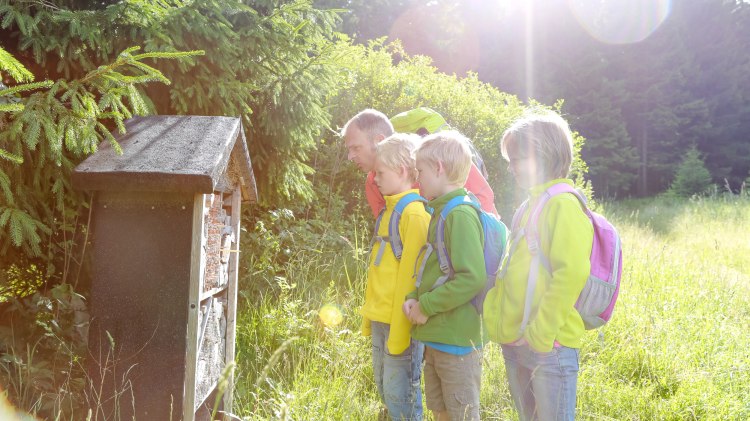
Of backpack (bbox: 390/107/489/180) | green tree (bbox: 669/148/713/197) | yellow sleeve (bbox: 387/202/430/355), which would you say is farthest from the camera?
green tree (bbox: 669/148/713/197)

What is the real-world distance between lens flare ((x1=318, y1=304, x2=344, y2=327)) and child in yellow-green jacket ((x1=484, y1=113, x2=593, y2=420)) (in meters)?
1.92

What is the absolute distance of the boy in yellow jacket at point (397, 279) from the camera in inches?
98.9

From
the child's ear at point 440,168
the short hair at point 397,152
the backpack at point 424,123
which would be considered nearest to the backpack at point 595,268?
the child's ear at point 440,168

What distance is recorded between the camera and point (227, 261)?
3086mm

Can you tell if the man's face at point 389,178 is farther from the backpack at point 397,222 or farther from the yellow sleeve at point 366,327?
the yellow sleeve at point 366,327

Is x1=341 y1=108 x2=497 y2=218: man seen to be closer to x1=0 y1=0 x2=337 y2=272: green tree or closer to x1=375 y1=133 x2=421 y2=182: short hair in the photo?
x1=375 y1=133 x2=421 y2=182: short hair

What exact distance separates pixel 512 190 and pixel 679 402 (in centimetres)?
457

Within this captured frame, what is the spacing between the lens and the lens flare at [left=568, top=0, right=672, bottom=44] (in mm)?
25281

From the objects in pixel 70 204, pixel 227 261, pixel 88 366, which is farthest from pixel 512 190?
pixel 88 366

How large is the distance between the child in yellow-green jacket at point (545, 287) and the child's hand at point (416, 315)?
0.27 m

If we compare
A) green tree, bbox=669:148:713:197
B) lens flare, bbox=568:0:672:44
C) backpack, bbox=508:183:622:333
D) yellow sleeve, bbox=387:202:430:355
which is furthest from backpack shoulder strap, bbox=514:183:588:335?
lens flare, bbox=568:0:672:44

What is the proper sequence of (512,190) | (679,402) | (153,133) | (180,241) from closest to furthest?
(180,241), (153,133), (679,402), (512,190)

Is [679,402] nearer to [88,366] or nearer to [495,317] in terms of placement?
[495,317]

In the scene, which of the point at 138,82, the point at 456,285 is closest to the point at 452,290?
the point at 456,285
